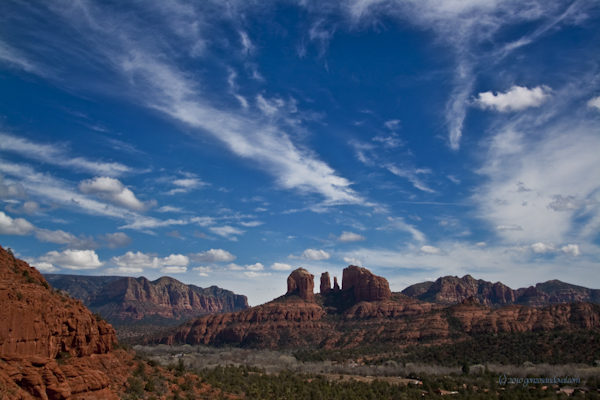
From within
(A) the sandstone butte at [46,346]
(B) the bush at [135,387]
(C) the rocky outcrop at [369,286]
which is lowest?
(B) the bush at [135,387]

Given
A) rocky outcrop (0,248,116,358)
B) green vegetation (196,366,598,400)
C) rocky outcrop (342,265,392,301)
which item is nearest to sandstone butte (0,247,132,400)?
rocky outcrop (0,248,116,358)

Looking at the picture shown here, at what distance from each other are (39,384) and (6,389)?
7.40 feet

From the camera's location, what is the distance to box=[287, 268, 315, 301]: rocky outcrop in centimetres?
18388

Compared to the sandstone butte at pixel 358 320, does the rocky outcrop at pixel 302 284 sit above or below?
above

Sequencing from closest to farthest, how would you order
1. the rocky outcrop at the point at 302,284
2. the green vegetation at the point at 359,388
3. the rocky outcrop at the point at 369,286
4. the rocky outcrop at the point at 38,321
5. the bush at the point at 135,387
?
the rocky outcrop at the point at 38,321 < the bush at the point at 135,387 < the green vegetation at the point at 359,388 < the rocky outcrop at the point at 369,286 < the rocky outcrop at the point at 302,284

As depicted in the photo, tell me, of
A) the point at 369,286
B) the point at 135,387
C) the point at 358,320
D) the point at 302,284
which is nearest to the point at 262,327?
the point at 358,320

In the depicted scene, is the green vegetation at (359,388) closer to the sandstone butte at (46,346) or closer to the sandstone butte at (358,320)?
the sandstone butte at (46,346)

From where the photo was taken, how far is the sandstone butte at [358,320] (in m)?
106

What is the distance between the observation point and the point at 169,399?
3247 cm

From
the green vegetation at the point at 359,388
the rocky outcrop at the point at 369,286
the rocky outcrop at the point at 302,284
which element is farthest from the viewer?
the rocky outcrop at the point at 302,284

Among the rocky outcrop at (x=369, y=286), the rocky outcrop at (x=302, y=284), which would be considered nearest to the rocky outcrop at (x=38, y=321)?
the rocky outcrop at (x=369, y=286)

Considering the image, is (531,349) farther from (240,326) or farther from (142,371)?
(240,326)

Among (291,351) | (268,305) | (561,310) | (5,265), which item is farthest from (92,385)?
(268,305)

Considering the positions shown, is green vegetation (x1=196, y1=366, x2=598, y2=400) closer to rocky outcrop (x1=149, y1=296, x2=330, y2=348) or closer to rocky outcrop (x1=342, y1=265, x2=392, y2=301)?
rocky outcrop (x1=149, y1=296, x2=330, y2=348)
